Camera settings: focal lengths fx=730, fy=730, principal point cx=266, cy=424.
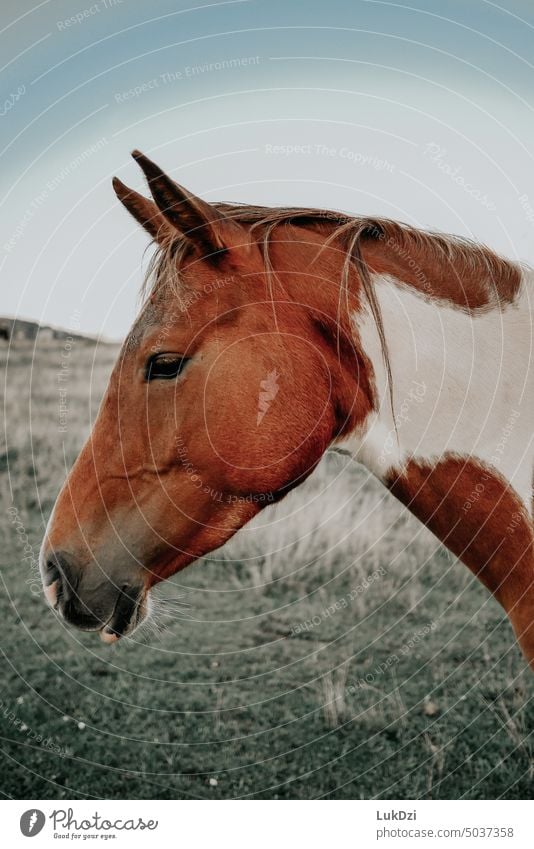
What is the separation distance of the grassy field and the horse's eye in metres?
1.08

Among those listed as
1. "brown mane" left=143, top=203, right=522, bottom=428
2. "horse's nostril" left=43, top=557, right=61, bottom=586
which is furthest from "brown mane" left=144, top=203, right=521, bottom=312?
"horse's nostril" left=43, top=557, right=61, bottom=586

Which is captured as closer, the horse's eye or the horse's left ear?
the horse's left ear

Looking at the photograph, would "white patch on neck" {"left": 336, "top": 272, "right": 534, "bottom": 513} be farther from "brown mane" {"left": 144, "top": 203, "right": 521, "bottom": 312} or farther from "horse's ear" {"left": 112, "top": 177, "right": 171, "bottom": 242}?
"horse's ear" {"left": 112, "top": 177, "right": 171, "bottom": 242}

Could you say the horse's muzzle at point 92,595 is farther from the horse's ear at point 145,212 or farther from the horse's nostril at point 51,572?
the horse's ear at point 145,212

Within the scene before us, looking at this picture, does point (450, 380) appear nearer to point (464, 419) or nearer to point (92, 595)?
point (464, 419)

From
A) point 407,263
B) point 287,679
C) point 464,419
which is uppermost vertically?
point 407,263

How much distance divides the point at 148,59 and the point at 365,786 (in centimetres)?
313

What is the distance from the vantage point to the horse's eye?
1.92m

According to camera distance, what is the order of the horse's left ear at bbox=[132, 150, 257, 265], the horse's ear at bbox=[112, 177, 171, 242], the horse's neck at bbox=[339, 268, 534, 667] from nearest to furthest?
1. the horse's left ear at bbox=[132, 150, 257, 265]
2. the horse's neck at bbox=[339, 268, 534, 667]
3. the horse's ear at bbox=[112, 177, 171, 242]
